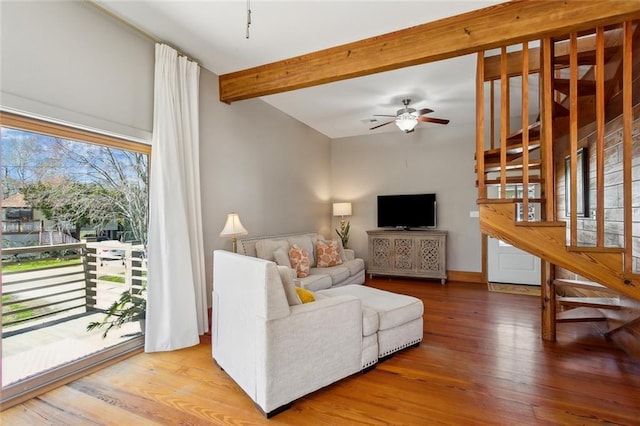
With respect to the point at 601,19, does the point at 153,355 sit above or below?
below

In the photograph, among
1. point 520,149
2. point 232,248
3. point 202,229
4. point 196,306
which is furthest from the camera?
point 232,248

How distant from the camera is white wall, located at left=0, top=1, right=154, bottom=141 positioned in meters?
2.05

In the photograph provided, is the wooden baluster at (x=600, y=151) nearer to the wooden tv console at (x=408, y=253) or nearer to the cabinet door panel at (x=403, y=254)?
the wooden tv console at (x=408, y=253)

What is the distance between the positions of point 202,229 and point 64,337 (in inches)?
57.3

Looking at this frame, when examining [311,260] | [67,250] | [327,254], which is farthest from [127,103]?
[327,254]

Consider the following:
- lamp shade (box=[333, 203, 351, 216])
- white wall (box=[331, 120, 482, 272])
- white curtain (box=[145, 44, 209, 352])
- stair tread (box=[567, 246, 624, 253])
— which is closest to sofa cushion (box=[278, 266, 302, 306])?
white curtain (box=[145, 44, 209, 352])

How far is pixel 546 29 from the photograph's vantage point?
2.33 meters

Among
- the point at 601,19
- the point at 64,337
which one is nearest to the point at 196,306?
the point at 64,337

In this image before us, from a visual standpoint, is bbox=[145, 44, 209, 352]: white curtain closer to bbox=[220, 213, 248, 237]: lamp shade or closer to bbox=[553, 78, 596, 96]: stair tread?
bbox=[220, 213, 248, 237]: lamp shade

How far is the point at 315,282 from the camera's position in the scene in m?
3.90

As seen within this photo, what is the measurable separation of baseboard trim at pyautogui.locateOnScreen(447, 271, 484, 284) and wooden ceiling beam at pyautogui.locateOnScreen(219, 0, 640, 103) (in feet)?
13.4

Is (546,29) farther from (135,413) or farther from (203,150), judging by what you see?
(135,413)

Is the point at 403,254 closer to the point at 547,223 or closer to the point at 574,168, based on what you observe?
the point at 547,223

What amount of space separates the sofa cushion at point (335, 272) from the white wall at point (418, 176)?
198 cm
